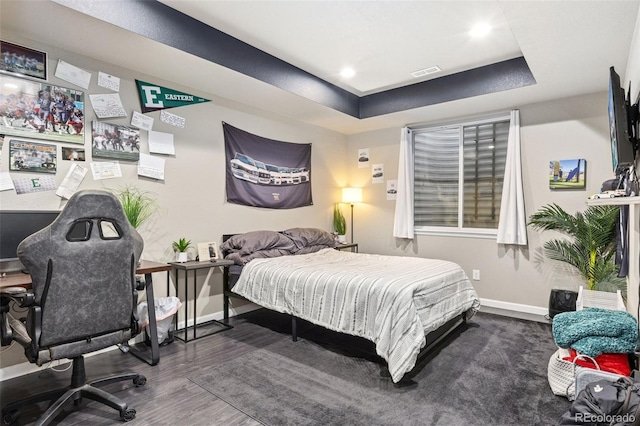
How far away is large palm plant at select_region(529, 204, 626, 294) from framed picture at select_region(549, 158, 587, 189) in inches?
9.5

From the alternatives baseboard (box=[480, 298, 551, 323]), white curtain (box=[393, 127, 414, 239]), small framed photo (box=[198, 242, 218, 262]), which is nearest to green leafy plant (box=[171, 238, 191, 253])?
small framed photo (box=[198, 242, 218, 262])

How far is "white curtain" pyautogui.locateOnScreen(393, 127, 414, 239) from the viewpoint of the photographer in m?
4.85

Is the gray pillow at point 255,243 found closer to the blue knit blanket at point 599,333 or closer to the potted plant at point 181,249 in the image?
the potted plant at point 181,249

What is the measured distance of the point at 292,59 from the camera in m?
3.49

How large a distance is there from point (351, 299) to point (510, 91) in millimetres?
2743

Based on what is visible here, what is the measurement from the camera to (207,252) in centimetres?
344

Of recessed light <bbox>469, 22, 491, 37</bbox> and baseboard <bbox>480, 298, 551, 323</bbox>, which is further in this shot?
baseboard <bbox>480, 298, 551, 323</bbox>

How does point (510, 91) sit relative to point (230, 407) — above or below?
above

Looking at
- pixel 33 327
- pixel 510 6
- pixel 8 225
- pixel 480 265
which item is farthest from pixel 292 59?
pixel 480 265

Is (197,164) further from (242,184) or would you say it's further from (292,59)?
(292,59)

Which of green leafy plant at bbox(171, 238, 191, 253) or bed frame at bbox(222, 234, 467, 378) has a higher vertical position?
green leafy plant at bbox(171, 238, 191, 253)

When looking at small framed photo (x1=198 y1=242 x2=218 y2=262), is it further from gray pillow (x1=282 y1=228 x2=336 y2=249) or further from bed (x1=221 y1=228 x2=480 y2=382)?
gray pillow (x1=282 y1=228 x2=336 y2=249)

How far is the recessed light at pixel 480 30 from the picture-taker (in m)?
2.80

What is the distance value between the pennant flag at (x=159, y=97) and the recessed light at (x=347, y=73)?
5.31 feet
